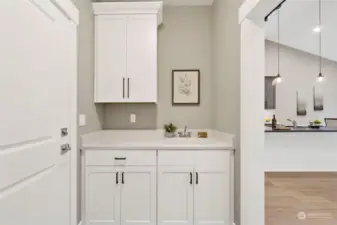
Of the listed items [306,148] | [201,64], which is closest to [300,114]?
[306,148]

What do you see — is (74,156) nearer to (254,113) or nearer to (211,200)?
(211,200)

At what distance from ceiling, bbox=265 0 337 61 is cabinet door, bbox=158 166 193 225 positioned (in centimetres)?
360

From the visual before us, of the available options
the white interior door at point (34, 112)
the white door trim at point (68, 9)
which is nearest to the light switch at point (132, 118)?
the white interior door at point (34, 112)

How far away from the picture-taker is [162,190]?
8.38ft

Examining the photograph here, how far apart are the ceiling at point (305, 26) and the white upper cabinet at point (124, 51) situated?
2.82 meters

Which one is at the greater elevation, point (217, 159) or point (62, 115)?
point (62, 115)

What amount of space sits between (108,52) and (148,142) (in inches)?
45.5

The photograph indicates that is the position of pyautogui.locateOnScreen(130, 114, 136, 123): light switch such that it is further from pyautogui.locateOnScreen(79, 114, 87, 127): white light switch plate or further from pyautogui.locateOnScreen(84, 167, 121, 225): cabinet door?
pyautogui.locateOnScreen(84, 167, 121, 225): cabinet door

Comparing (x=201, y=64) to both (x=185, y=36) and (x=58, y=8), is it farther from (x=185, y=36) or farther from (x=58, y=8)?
(x=58, y=8)

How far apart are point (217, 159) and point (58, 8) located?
194 centimetres

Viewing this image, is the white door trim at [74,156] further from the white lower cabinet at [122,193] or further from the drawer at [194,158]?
the drawer at [194,158]

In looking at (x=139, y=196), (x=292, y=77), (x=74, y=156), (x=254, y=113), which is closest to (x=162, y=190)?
(x=139, y=196)

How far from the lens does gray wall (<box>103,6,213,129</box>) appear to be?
10.9ft

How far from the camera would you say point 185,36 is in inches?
132
